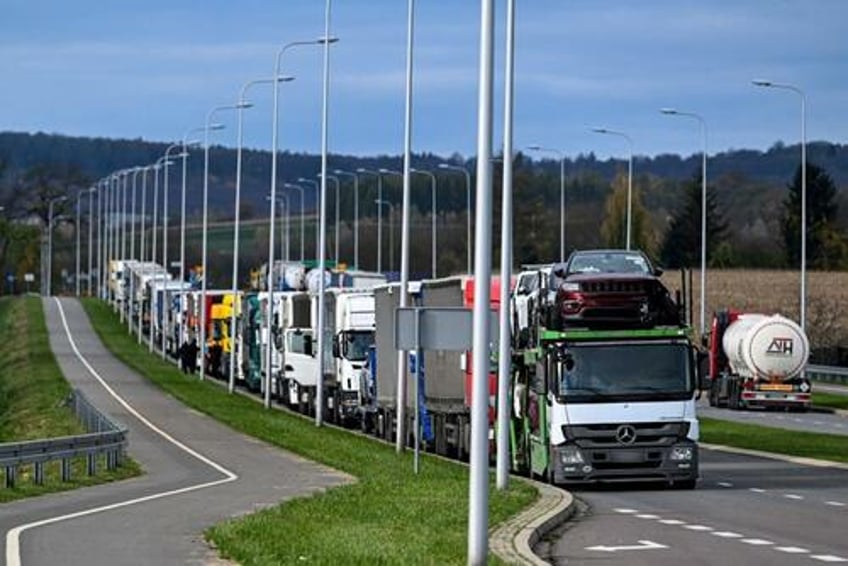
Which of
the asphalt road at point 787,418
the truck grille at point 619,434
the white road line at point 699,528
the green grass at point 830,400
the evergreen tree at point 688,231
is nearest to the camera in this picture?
the white road line at point 699,528

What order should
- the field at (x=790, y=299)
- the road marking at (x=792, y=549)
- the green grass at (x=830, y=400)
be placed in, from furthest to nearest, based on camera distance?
1. the field at (x=790, y=299)
2. the green grass at (x=830, y=400)
3. the road marking at (x=792, y=549)

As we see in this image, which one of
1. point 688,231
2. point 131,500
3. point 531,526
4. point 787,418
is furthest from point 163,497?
point 688,231

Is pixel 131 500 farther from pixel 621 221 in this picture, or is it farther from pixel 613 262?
pixel 621 221

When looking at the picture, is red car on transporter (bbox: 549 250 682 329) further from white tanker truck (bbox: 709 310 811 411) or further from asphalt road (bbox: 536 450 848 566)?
white tanker truck (bbox: 709 310 811 411)

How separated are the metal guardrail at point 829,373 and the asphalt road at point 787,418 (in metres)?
12.7

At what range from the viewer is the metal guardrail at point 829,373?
297 ft

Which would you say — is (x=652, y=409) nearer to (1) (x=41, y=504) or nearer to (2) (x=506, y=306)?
(2) (x=506, y=306)

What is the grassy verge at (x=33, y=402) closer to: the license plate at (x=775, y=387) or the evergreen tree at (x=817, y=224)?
the license plate at (x=775, y=387)

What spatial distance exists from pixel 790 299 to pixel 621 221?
3396cm

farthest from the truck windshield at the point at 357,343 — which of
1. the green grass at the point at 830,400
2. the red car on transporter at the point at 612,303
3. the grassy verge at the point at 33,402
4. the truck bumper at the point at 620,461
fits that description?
the truck bumper at the point at 620,461

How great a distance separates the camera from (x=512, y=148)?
34.6 m

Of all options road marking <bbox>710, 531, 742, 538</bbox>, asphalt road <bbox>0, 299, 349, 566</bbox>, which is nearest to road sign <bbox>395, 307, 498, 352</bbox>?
asphalt road <bbox>0, 299, 349, 566</bbox>

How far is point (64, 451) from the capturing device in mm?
37438

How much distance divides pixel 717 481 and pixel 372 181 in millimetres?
118583
